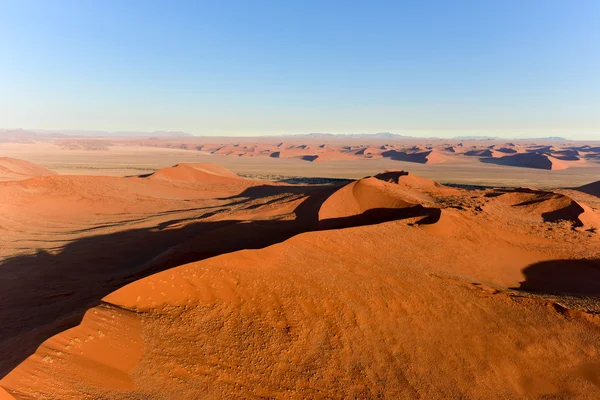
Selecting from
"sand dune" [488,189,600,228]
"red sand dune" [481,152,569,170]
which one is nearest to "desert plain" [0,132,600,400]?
"sand dune" [488,189,600,228]

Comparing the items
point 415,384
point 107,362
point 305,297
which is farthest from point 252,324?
point 415,384

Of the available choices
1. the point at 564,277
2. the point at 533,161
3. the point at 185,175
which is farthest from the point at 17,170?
the point at 533,161

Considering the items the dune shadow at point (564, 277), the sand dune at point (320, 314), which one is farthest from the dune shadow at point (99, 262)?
the dune shadow at point (564, 277)

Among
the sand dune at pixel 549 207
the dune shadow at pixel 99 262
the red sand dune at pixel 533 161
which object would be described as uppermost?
the red sand dune at pixel 533 161

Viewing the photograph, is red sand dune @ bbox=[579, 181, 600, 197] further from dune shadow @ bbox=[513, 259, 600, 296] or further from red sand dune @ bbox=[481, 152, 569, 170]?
red sand dune @ bbox=[481, 152, 569, 170]

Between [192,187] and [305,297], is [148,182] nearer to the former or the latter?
[192,187]

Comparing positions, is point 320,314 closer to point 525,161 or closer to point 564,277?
point 564,277

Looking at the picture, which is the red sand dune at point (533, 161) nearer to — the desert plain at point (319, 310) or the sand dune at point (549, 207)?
the sand dune at point (549, 207)
